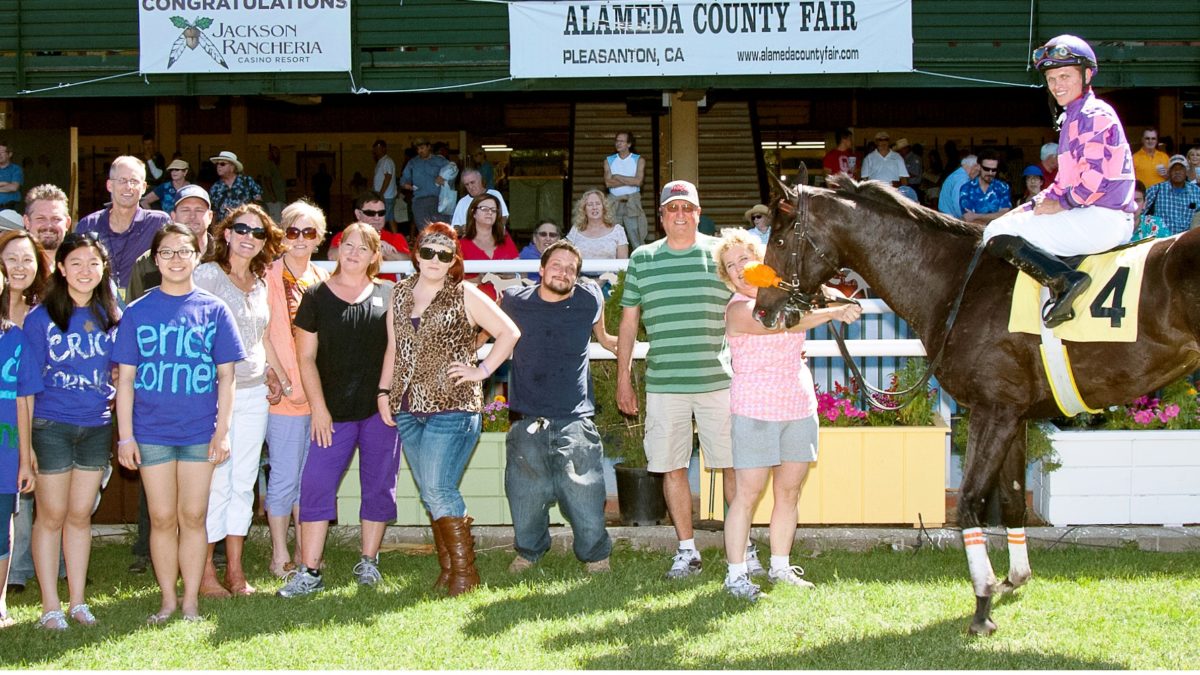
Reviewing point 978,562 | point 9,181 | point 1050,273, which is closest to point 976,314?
point 1050,273

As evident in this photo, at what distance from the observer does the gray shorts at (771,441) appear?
6.38 metres

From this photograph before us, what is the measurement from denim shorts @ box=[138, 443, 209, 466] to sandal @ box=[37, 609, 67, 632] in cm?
82

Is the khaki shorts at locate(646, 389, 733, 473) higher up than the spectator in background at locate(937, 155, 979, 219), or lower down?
lower down

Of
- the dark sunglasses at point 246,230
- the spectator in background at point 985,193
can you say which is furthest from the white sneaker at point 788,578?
the spectator in background at point 985,193

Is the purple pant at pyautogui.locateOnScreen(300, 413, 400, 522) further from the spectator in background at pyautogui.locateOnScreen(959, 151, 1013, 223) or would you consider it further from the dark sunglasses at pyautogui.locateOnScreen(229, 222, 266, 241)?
the spectator in background at pyautogui.locateOnScreen(959, 151, 1013, 223)

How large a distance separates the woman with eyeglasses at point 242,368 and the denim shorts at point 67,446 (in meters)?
0.66

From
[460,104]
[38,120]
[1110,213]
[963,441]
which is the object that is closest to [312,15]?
[963,441]

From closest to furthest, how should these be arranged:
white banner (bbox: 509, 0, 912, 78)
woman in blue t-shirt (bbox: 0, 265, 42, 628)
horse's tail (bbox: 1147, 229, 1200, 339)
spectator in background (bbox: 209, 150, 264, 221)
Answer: horse's tail (bbox: 1147, 229, 1200, 339)
woman in blue t-shirt (bbox: 0, 265, 42, 628)
spectator in background (bbox: 209, 150, 264, 221)
white banner (bbox: 509, 0, 912, 78)

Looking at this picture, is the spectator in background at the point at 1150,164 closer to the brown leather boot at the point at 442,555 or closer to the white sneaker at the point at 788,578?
the white sneaker at the point at 788,578

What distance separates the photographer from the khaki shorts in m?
6.92

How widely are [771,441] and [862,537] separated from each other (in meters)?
1.48

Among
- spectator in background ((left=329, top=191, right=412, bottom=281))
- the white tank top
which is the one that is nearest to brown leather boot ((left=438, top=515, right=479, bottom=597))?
spectator in background ((left=329, top=191, right=412, bottom=281))

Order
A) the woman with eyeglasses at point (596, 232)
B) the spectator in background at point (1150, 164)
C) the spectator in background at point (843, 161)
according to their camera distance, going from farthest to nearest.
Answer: the spectator in background at point (843, 161) < the spectator in background at point (1150, 164) < the woman with eyeglasses at point (596, 232)

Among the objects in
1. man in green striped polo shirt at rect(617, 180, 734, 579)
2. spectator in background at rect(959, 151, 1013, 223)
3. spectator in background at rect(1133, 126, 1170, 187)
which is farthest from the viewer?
spectator in background at rect(1133, 126, 1170, 187)
